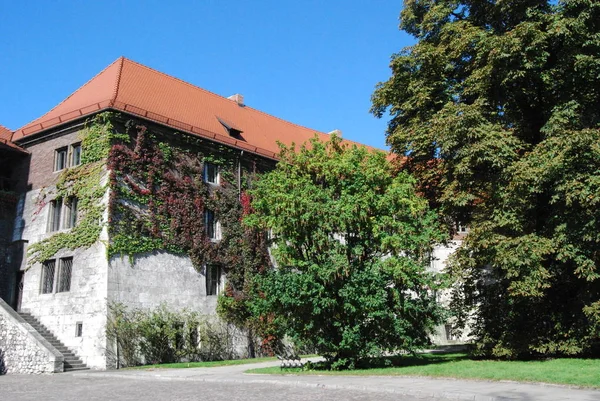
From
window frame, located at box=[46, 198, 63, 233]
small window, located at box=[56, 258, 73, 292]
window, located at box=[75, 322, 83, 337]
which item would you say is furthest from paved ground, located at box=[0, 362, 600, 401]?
window frame, located at box=[46, 198, 63, 233]

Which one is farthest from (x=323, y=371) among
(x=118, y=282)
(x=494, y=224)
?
(x=118, y=282)

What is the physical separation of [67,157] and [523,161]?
19.4m

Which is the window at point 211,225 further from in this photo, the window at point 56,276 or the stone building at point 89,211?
the window at point 56,276

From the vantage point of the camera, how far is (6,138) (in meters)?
27.2

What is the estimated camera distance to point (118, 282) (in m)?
22.4

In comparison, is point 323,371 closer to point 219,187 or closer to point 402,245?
point 402,245

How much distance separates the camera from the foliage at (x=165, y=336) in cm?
2180

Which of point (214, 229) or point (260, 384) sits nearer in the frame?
point (260, 384)

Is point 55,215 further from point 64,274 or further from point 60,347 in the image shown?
point 60,347

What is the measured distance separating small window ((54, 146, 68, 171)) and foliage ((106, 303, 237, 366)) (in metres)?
7.73

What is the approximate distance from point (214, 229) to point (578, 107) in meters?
16.7

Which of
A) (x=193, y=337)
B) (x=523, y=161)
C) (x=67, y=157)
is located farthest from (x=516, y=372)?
(x=67, y=157)

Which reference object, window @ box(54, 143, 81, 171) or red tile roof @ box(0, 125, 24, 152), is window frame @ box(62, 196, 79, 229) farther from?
red tile roof @ box(0, 125, 24, 152)

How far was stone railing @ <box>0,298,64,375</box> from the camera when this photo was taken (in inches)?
782
